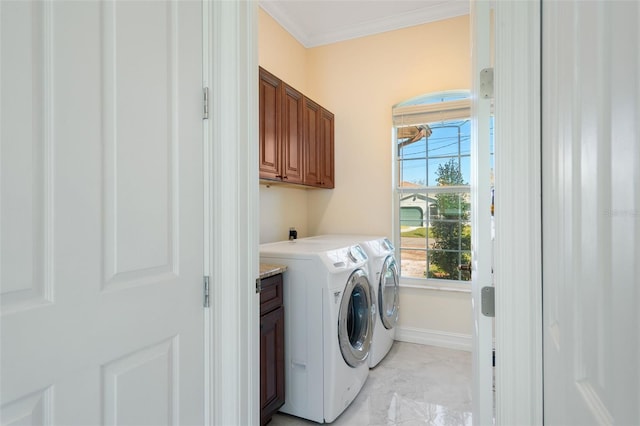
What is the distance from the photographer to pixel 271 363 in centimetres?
183

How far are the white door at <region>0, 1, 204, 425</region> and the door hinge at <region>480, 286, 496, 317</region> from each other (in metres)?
0.86

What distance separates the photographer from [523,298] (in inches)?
31.6

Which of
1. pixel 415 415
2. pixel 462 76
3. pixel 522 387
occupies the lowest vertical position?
pixel 415 415

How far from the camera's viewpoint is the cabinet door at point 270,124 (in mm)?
2256

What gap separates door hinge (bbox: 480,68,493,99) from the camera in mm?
873

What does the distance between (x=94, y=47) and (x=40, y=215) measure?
0.42 m

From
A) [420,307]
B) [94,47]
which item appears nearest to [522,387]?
[94,47]

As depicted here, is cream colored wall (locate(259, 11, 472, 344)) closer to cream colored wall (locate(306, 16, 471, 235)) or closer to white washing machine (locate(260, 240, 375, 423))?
cream colored wall (locate(306, 16, 471, 235))

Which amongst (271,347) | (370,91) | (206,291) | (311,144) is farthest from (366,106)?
(206,291)

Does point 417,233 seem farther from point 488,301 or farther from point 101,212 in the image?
point 101,212

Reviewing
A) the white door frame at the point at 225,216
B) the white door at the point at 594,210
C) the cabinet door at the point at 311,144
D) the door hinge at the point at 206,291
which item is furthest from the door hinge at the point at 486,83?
the cabinet door at the point at 311,144

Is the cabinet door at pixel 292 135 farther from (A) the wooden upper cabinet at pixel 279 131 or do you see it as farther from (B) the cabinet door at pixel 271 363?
(B) the cabinet door at pixel 271 363

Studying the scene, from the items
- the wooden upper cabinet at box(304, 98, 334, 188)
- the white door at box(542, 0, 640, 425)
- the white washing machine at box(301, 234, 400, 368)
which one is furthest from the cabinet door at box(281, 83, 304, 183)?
the white door at box(542, 0, 640, 425)

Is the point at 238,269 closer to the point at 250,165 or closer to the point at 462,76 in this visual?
the point at 250,165
